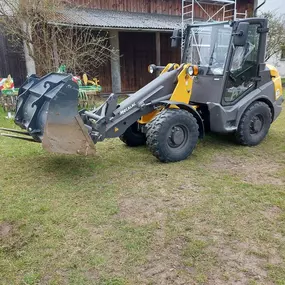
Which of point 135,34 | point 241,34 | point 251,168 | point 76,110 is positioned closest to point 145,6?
point 135,34

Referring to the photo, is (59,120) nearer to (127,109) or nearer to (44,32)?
(127,109)

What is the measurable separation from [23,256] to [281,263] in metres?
2.07

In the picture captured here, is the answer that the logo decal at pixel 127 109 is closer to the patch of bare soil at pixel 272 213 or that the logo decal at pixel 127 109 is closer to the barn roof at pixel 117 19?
the patch of bare soil at pixel 272 213

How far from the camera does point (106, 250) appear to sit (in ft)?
8.80

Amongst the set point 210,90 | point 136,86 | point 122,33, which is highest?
point 122,33

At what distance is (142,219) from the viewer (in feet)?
10.4

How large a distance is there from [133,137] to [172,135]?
1.05m

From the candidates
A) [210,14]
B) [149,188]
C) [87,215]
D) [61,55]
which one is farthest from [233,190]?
[210,14]

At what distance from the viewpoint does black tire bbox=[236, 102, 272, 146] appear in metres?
5.20

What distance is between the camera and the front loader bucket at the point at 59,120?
11.9ft

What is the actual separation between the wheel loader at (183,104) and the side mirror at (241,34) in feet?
0.04

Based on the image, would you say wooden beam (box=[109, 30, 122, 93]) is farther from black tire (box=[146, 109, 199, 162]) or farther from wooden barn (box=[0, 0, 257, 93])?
black tire (box=[146, 109, 199, 162])

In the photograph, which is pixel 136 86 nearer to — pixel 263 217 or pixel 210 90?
pixel 210 90

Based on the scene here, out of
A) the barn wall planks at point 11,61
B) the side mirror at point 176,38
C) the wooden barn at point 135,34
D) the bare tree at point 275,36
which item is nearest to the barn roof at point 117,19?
the wooden barn at point 135,34
